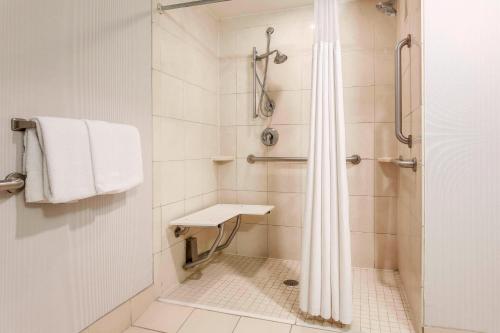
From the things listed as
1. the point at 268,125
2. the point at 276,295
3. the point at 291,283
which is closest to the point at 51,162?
the point at 276,295

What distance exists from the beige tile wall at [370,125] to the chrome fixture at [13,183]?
2039 millimetres

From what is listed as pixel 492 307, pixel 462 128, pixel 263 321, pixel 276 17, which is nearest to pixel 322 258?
pixel 263 321

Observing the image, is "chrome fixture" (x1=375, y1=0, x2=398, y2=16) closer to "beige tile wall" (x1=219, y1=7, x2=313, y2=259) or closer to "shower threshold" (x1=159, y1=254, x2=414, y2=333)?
"beige tile wall" (x1=219, y1=7, x2=313, y2=259)

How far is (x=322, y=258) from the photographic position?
1.57 m

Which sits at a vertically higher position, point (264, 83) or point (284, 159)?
point (264, 83)

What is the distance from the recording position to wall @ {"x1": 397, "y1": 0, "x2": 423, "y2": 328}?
1492 millimetres

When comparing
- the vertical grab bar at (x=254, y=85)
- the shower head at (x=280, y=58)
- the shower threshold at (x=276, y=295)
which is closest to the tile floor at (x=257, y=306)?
the shower threshold at (x=276, y=295)

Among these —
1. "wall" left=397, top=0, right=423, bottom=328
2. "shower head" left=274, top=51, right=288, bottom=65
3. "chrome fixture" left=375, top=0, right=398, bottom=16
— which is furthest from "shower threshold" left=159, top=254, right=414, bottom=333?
"chrome fixture" left=375, top=0, right=398, bottom=16

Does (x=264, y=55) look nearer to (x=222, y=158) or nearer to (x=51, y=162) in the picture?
(x=222, y=158)

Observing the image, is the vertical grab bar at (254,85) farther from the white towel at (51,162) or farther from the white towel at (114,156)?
the white towel at (51,162)

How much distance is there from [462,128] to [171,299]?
1.79 m

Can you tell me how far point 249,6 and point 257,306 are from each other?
219 cm

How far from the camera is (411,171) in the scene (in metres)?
1.71

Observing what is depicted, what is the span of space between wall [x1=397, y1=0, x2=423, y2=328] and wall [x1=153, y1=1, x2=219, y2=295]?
1.41 meters
